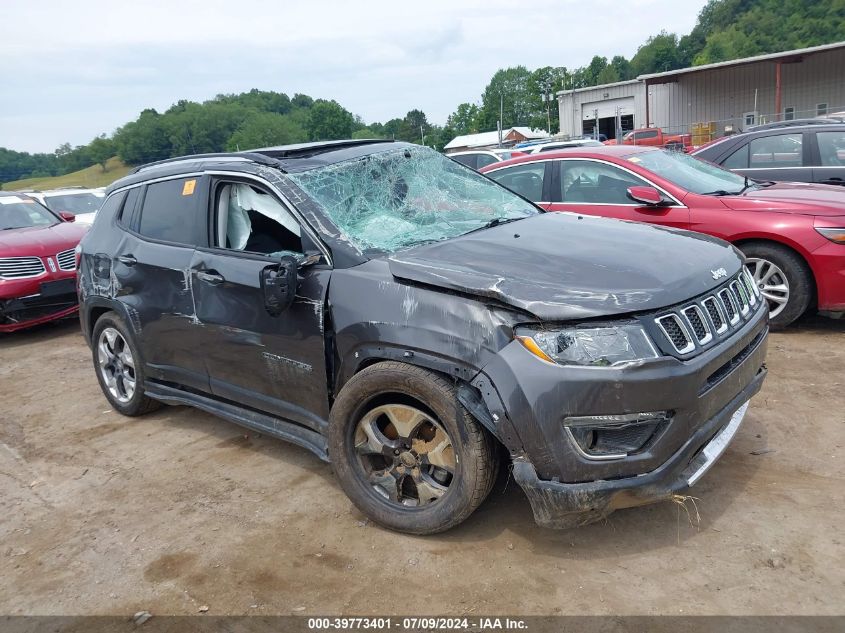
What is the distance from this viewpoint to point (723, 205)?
5.85m

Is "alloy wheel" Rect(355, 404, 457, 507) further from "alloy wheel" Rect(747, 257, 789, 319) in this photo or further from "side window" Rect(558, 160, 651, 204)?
"side window" Rect(558, 160, 651, 204)

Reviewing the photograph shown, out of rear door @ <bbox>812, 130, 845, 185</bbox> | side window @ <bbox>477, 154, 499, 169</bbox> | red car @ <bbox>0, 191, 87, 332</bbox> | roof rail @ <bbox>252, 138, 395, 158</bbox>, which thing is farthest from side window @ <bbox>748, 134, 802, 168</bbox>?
side window @ <bbox>477, 154, 499, 169</bbox>

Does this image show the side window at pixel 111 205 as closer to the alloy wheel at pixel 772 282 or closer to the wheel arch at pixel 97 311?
the wheel arch at pixel 97 311

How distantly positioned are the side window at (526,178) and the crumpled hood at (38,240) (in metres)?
5.27

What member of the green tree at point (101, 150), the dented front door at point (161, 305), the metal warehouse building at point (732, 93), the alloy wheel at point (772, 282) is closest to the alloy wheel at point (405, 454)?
the dented front door at point (161, 305)

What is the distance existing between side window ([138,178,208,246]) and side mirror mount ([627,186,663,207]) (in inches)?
140

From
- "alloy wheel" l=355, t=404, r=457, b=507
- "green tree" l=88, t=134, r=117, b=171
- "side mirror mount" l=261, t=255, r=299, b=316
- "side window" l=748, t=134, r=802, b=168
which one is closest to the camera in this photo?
"alloy wheel" l=355, t=404, r=457, b=507

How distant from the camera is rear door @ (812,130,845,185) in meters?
7.41

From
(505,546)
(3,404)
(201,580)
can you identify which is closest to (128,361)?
(3,404)

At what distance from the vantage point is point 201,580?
3043 mm

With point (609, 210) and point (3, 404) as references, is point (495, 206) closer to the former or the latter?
point (609, 210)

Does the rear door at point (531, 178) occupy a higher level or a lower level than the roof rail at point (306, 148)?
lower

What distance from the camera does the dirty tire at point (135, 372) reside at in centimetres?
475

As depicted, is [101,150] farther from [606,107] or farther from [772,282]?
[772,282]
